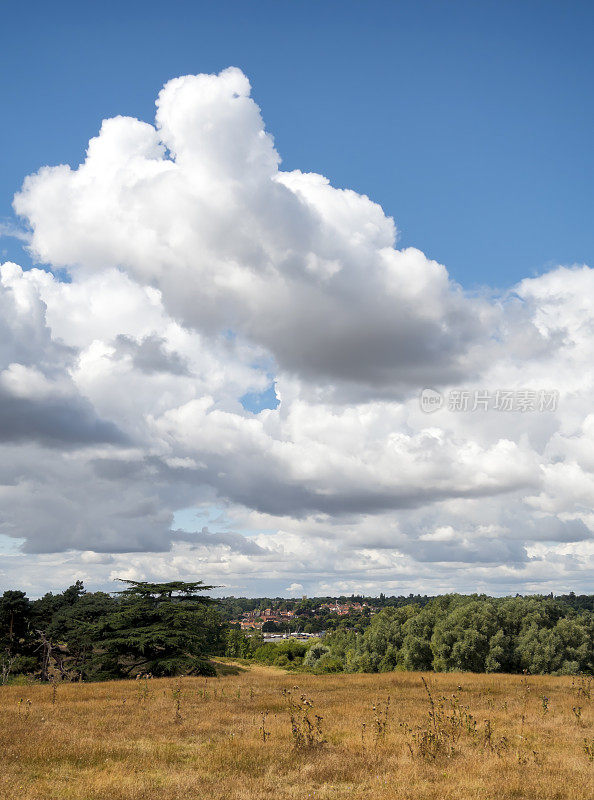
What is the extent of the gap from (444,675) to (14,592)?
33.0m

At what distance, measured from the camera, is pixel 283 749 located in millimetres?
15156

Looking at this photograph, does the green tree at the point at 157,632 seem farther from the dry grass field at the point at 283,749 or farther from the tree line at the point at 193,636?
the dry grass field at the point at 283,749

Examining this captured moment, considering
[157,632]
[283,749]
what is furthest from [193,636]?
[283,749]

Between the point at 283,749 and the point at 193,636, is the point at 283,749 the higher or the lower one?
the higher one

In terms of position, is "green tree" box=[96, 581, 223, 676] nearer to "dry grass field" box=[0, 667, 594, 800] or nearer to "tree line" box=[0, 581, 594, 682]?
"tree line" box=[0, 581, 594, 682]

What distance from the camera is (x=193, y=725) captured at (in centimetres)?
1823

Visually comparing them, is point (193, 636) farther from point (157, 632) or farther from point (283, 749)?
point (283, 749)

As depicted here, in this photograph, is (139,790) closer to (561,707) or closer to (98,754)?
(98,754)

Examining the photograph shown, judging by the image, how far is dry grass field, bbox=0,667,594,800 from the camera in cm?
1161

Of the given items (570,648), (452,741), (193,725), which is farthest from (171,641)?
(570,648)

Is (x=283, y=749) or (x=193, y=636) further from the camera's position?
(x=193, y=636)

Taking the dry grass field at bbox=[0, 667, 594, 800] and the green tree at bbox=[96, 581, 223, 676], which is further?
the green tree at bbox=[96, 581, 223, 676]

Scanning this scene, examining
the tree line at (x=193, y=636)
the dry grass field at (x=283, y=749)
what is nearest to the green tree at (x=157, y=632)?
the tree line at (x=193, y=636)

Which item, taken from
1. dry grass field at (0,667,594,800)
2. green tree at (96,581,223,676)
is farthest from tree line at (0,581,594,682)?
dry grass field at (0,667,594,800)
